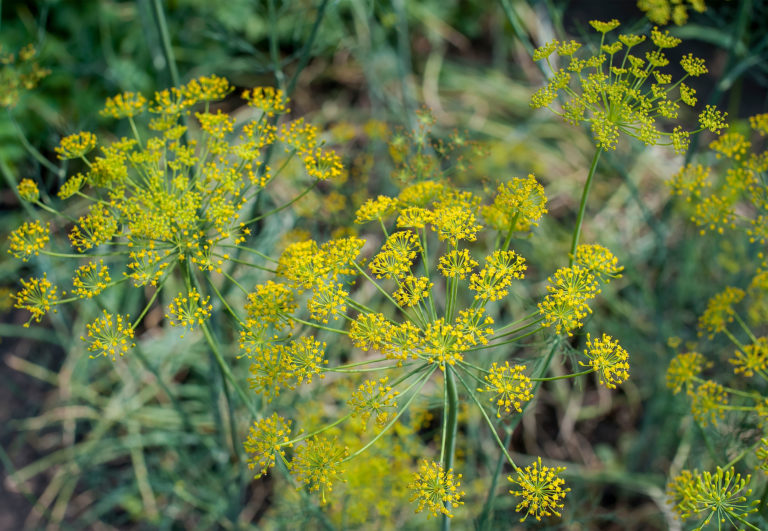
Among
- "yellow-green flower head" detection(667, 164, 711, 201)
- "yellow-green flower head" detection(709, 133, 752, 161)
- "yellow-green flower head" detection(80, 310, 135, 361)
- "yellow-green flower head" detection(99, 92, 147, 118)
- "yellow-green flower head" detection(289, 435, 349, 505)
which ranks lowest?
"yellow-green flower head" detection(289, 435, 349, 505)

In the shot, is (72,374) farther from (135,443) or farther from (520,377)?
(520,377)

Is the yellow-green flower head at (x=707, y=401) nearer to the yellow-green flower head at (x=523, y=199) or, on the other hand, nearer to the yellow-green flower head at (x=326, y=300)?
the yellow-green flower head at (x=523, y=199)

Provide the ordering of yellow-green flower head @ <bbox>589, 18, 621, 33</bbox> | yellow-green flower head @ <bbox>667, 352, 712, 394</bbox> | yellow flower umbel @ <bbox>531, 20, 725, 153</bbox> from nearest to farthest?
yellow flower umbel @ <bbox>531, 20, 725, 153</bbox>, yellow-green flower head @ <bbox>589, 18, 621, 33</bbox>, yellow-green flower head @ <bbox>667, 352, 712, 394</bbox>

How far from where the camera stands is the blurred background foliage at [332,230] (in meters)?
3.08

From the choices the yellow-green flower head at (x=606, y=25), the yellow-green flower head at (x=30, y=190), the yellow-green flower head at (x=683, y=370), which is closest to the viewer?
the yellow-green flower head at (x=606, y=25)

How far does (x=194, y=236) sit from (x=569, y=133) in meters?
4.81

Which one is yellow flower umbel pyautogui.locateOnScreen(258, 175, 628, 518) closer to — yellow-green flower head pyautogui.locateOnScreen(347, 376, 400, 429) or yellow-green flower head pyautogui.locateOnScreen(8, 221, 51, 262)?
yellow-green flower head pyautogui.locateOnScreen(347, 376, 400, 429)

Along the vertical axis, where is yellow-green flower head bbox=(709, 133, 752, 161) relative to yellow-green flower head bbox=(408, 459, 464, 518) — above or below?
above

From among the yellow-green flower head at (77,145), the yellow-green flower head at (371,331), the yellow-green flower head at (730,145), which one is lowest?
the yellow-green flower head at (371,331)

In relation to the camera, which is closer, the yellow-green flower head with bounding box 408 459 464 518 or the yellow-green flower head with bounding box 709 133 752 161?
the yellow-green flower head with bounding box 408 459 464 518

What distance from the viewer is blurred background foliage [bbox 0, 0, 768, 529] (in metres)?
3.08

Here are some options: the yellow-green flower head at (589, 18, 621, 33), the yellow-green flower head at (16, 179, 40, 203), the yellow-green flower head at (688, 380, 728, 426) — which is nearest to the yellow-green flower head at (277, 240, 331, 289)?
the yellow-green flower head at (16, 179, 40, 203)

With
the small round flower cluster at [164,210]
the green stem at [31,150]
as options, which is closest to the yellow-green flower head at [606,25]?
the small round flower cluster at [164,210]

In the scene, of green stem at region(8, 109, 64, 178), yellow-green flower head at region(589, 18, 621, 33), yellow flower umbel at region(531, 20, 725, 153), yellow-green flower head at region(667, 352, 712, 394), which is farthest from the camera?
green stem at region(8, 109, 64, 178)
